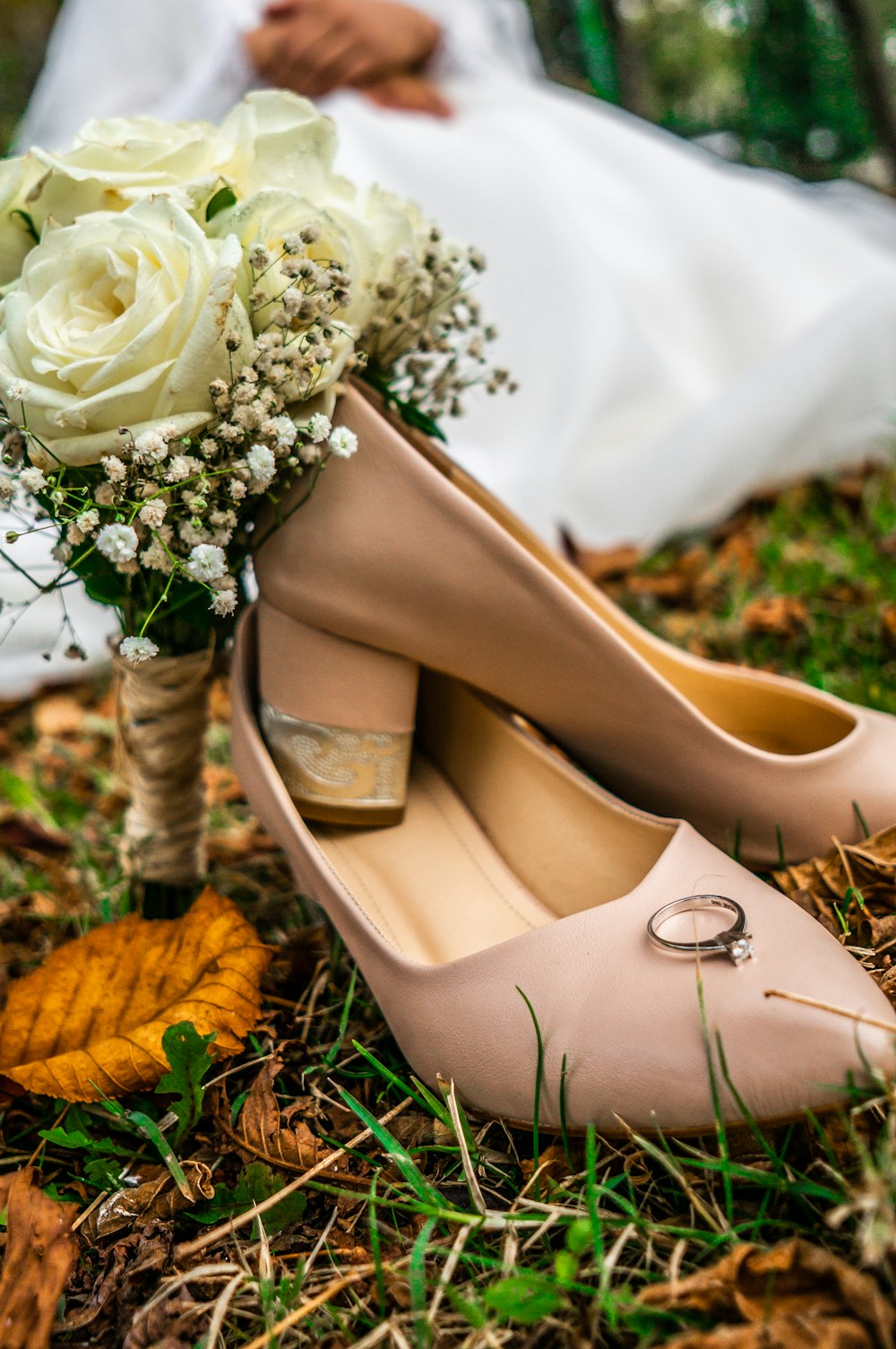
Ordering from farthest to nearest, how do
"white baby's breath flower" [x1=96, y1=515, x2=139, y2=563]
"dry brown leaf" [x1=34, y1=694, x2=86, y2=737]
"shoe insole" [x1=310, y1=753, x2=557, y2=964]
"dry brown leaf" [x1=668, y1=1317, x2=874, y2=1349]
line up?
"dry brown leaf" [x1=34, y1=694, x2=86, y2=737], "shoe insole" [x1=310, y1=753, x2=557, y2=964], "white baby's breath flower" [x1=96, y1=515, x2=139, y2=563], "dry brown leaf" [x1=668, y1=1317, x2=874, y2=1349]

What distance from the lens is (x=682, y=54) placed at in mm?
5289

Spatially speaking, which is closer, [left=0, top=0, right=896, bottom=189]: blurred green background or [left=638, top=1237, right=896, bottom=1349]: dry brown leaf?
[left=638, top=1237, right=896, bottom=1349]: dry brown leaf

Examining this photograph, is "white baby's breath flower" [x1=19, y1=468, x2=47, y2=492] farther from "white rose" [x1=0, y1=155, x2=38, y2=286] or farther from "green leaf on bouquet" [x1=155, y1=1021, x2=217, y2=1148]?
"green leaf on bouquet" [x1=155, y1=1021, x2=217, y2=1148]

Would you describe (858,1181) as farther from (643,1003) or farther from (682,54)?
(682,54)

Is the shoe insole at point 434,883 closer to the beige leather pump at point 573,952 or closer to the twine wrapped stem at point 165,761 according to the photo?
the beige leather pump at point 573,952

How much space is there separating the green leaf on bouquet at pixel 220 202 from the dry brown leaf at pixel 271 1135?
2.40 ft

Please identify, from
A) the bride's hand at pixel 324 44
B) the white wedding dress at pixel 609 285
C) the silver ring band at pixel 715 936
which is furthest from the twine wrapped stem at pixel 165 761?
the bride's hand at pixel 324 44

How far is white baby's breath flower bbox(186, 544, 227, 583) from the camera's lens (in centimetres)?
73

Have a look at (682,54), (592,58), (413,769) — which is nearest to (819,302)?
(413,769)

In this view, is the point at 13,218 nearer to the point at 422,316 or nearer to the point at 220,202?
the point at 220,202

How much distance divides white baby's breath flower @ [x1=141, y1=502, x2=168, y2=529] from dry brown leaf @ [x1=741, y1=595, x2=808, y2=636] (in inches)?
40.0

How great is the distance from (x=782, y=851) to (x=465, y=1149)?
41 cm

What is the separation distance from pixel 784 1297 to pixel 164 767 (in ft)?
2.35

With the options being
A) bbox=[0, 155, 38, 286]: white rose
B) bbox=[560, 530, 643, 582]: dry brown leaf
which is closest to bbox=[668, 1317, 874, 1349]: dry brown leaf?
bbox=[0, 155, 38, 286]: white rose
